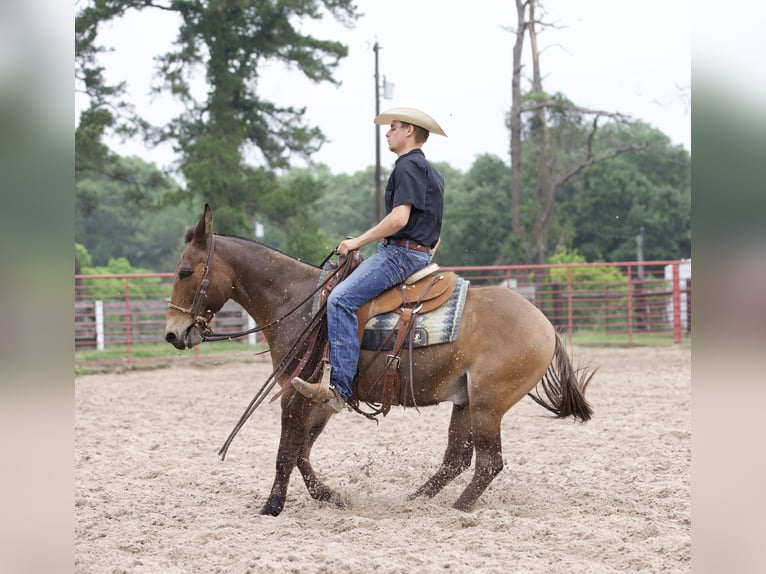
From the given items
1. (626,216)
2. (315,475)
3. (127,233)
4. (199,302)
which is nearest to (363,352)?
(315,475)

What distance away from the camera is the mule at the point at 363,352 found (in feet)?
15.2

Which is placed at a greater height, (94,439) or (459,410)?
(459,410)

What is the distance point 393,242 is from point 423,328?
1.80ft

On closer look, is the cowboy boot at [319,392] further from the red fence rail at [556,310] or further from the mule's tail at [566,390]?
the red fence rail at [556,310]

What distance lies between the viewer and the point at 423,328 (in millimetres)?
4648

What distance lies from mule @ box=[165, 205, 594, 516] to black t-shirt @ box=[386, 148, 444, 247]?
0.51 meters

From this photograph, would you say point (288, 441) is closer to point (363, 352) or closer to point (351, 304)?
point (363, 352)

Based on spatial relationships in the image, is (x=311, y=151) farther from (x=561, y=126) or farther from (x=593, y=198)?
(x=593, y=198)

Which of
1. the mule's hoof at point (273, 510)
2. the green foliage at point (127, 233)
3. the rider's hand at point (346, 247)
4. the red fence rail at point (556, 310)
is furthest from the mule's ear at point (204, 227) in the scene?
the green foliage at point (127, 233)

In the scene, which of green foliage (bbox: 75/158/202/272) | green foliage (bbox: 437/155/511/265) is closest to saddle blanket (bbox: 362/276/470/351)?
green foliage (bbox: 437/155/511/265)
